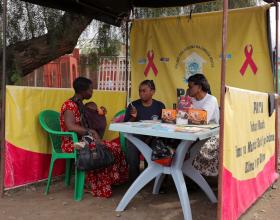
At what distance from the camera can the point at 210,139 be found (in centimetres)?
457

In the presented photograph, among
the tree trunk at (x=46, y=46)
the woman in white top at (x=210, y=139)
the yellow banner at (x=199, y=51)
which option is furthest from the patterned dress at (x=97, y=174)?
the yellow banner at (x=199, y=51)

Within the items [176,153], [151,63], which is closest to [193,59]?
[151,63]

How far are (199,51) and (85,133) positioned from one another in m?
2.43

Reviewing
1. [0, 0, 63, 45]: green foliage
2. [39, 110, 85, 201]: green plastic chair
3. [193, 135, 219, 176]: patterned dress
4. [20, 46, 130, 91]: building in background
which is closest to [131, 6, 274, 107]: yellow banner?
[20, 46, 130, 91]: building in background

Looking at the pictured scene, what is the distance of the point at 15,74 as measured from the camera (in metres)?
5.08

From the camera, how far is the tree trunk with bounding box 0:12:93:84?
526 cm

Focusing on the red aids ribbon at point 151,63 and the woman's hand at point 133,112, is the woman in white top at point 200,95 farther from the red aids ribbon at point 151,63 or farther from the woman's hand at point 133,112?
the red aids ribbon at point 151,63

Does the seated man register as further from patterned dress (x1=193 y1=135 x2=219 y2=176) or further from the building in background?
the building in background

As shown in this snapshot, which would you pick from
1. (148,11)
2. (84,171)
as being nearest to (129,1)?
(148,11)

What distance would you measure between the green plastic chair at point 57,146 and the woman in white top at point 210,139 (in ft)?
4.41

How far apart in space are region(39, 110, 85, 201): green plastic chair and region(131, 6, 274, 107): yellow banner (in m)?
1.89

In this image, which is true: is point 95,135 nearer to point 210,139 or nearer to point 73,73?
point 210,139

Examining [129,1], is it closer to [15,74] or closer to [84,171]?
[15,74]

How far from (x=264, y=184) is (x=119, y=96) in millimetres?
2546
